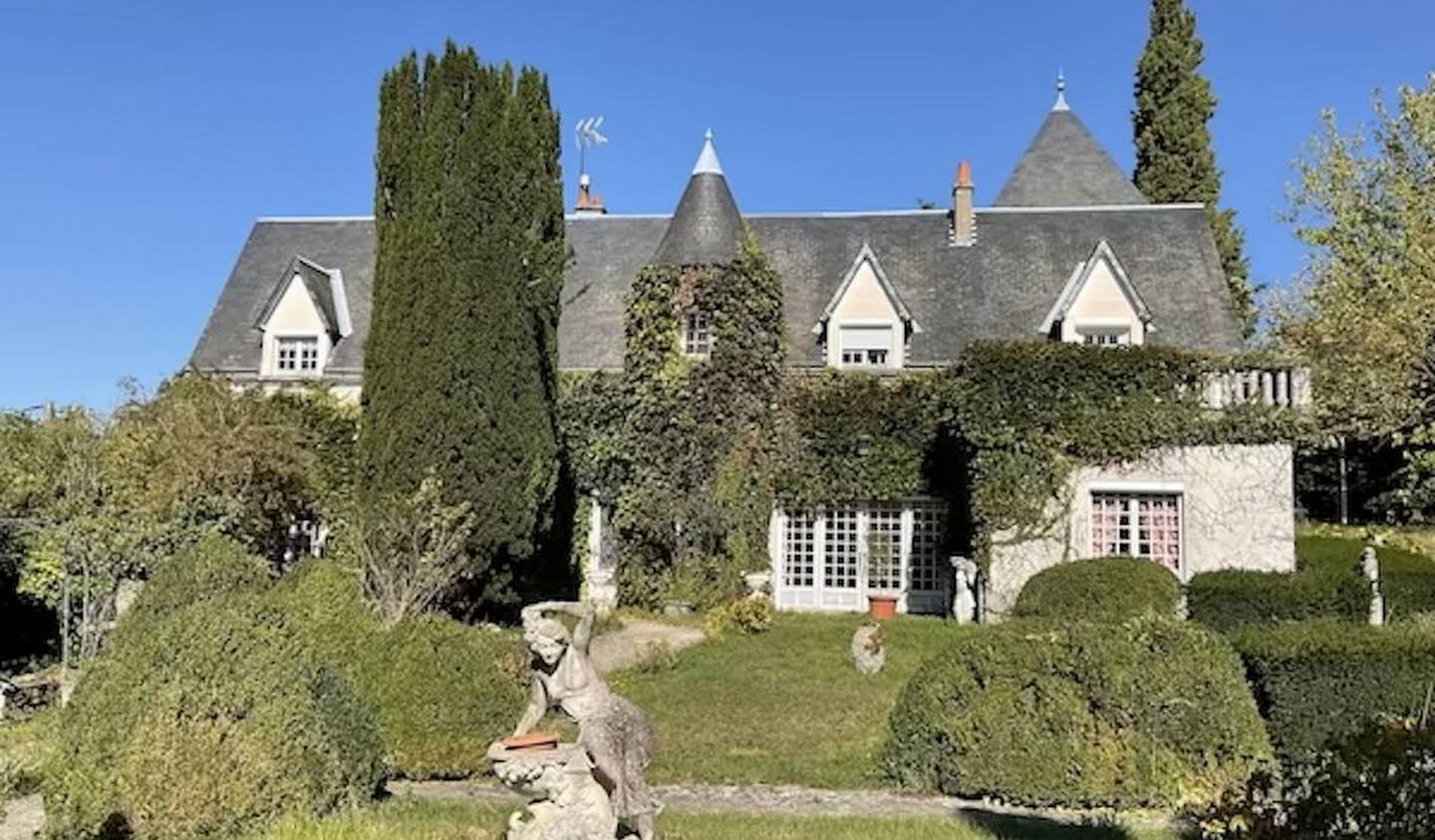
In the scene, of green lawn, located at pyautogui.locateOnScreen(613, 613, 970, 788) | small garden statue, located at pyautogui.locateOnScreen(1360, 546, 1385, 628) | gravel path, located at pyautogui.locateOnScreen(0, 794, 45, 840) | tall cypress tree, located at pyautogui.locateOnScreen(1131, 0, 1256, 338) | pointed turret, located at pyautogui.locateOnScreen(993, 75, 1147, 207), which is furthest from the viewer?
tall cypress tree, located at pyautogui.locateOnScreen(1131, 0, 1256, 338)

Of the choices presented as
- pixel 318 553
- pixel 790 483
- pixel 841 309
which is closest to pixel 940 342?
pixel 841 309

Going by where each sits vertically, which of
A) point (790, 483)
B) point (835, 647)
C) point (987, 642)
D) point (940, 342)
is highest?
point (940, 342)

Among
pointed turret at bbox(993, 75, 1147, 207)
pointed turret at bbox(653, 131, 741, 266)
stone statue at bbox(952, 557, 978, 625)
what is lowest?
stone statue at bbox(952, 557, 978, 625)

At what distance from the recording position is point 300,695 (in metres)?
7.65

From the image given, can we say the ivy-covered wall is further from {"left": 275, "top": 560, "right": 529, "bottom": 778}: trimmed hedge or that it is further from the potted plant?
{"left": 275, "top": 560, "right": 529, "bottom": 778}: trimmed hedge

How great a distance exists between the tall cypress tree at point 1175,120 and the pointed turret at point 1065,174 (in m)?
6.16

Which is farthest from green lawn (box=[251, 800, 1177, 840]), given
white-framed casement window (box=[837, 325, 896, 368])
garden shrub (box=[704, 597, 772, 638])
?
white-framed casement window (box=[837, 325, 896, 368])

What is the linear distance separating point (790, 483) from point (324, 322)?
1090 centimetres

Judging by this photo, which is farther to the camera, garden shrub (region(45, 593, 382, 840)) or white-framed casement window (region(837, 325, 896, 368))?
white-framed casement window (region(837, 325, 896, 368))

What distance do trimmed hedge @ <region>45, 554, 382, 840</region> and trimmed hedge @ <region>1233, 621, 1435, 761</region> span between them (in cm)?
807

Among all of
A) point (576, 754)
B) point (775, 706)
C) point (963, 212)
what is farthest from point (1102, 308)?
point (576, 754)

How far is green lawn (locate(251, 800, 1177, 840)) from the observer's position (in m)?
6.98

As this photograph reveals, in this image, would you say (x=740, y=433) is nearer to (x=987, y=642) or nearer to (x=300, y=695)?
(x=987, y=642)

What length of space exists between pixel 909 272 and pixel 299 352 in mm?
13500
